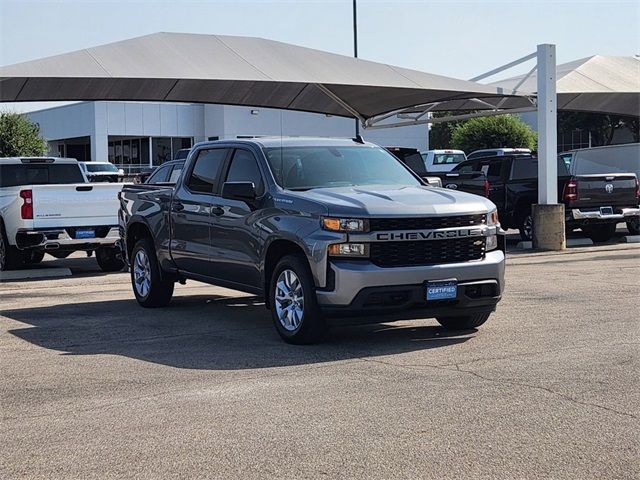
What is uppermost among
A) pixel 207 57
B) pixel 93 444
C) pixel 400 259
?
pixel 207 57

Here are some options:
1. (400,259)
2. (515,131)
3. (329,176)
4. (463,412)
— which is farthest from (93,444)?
(515,131)

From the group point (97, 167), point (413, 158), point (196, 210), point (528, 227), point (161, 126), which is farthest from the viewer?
point (161, 126)

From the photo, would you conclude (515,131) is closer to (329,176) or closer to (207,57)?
(207,57)

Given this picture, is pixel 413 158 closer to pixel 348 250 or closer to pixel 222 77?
pixel 222 77

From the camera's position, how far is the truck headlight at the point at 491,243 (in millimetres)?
9539

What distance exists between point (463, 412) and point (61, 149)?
5988 centimetres

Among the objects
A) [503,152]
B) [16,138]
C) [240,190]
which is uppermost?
[16,138]

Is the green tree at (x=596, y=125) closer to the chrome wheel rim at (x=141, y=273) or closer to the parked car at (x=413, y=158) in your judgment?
the parked car at (x=413, y=158)

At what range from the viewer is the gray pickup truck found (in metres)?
8.91

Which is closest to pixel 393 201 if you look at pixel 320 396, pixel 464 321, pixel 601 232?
pixel 464 321

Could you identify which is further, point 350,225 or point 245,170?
point 245,170

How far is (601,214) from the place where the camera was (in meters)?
21.0

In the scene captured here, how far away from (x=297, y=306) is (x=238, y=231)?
134 centimetres

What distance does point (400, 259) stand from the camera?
902cm
